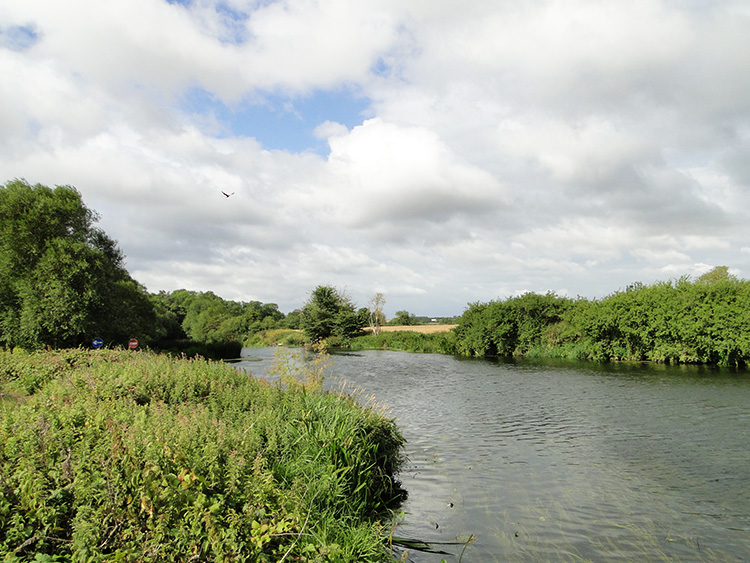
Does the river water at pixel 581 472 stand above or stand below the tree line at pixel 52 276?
below

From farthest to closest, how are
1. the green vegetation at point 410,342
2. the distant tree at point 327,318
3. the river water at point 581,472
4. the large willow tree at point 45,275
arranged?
the distant tree at point 327,318, the green vegetation at point 410,342, the large willow tree at point 45,275, the river water at point 581,472

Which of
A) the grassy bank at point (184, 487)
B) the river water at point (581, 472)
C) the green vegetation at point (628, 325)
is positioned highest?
the green vegetation at point (628, 325)

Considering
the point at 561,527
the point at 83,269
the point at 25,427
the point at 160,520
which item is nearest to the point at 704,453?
the point at 561,527

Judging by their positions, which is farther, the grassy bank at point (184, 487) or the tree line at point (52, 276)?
the tree line at point (52, 276)

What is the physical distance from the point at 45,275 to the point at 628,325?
3914 centimetres

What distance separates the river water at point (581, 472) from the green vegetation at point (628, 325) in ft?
28.8

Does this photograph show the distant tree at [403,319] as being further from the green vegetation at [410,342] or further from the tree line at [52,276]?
the tree line at [52,276]

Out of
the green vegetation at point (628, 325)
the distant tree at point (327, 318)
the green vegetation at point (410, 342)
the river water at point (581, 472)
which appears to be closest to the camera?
the river water at point (581, 472)

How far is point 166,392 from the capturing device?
9539mm

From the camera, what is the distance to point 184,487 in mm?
4387

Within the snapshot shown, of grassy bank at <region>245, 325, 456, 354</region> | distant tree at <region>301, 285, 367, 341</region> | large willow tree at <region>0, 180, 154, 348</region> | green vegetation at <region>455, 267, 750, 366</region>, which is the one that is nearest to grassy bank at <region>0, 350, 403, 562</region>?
large willow tree at <region>0, 180, 154, 348</region>

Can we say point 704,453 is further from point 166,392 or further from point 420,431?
point 166,392

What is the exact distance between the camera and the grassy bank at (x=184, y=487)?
404cm

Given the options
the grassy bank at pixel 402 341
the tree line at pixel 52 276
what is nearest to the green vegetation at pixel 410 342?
the grassy bank at pixel 402 341
